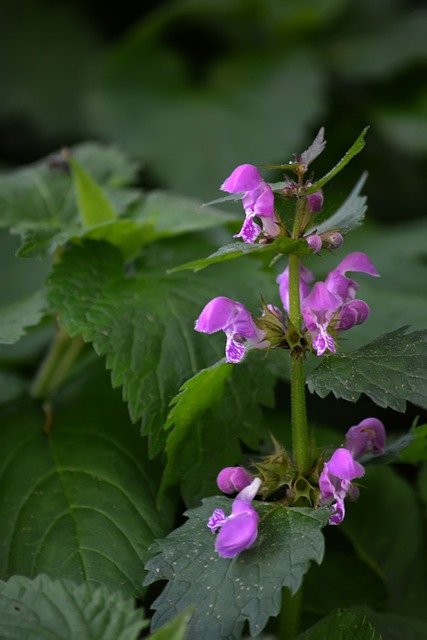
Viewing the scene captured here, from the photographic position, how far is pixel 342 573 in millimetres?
1139

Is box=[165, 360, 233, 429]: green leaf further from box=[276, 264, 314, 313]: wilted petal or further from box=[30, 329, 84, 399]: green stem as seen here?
box=[30, 329, 84, 399]: green stem

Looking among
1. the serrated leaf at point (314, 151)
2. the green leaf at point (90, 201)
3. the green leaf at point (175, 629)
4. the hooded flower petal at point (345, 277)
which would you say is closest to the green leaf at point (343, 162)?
the serrated leaf at point (314, 151)

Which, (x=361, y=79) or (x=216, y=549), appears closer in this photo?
(x=216, y=549)

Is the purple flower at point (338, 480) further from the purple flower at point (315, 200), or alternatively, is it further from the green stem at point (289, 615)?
the purple flower at point (315, 200)

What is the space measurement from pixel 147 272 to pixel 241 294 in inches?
6.9

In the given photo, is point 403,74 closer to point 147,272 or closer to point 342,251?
point 342,251

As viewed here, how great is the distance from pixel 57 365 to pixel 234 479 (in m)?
0.58

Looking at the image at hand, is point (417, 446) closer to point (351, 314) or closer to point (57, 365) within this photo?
point (351, 314)

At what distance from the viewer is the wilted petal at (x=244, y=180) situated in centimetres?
81

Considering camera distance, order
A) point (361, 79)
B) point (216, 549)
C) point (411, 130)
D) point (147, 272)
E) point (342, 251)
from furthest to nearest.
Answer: point (361, 79) < point (411, 130) < point (342, 251) < point (147, 272) < point (216, 549)

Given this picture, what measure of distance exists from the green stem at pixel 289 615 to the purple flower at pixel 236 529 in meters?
0.16

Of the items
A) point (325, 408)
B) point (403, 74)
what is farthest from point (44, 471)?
point (403, 74)

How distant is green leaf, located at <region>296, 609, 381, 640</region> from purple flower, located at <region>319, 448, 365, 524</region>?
0.12 metres

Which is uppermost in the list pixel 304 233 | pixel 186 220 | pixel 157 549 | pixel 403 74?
pixel 304 233
